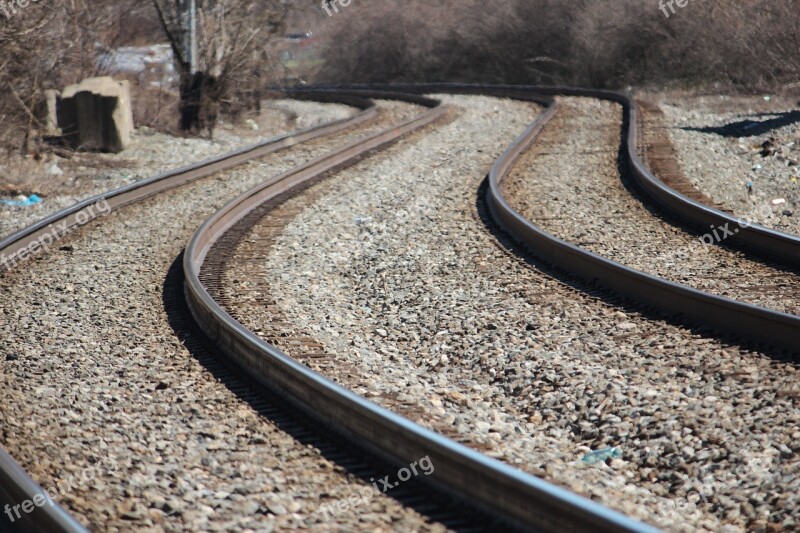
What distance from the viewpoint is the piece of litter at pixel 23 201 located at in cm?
1397

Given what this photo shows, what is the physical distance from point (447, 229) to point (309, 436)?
20.1 ft

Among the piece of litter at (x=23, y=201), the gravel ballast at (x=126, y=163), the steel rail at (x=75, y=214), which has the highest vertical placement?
the steel rail at (x=75, y=214)

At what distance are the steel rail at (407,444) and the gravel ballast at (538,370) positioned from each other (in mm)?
494

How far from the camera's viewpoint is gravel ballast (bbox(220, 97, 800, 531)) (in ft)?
16.5

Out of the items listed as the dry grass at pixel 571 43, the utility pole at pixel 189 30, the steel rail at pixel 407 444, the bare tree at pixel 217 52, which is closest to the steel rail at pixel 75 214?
the steel rail at pixel 407 444

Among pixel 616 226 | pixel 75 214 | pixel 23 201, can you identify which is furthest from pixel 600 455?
pixel 23 201

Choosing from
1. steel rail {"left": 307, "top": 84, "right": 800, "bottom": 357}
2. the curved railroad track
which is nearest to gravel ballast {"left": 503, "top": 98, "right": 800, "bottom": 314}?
steel rail {"left": 307, "top": 84, "right": 800, "bottom": 357}

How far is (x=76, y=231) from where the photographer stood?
1216 centimetres

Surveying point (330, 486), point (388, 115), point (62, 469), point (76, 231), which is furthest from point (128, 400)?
point (388, 115)

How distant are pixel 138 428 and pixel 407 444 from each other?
6.28ft

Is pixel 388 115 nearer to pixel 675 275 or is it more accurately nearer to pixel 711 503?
pixel 675 275

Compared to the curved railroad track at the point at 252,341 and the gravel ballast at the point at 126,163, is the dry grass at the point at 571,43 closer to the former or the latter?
the gravel ballast at the point at 126,163

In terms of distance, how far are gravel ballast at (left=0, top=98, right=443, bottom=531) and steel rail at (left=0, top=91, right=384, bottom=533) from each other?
0.80 ft

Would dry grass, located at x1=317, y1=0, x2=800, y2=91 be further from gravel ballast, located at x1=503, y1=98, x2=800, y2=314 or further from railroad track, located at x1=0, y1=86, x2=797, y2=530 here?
railroad track, located at x1=0, y1=86, x2=797, y2=530
